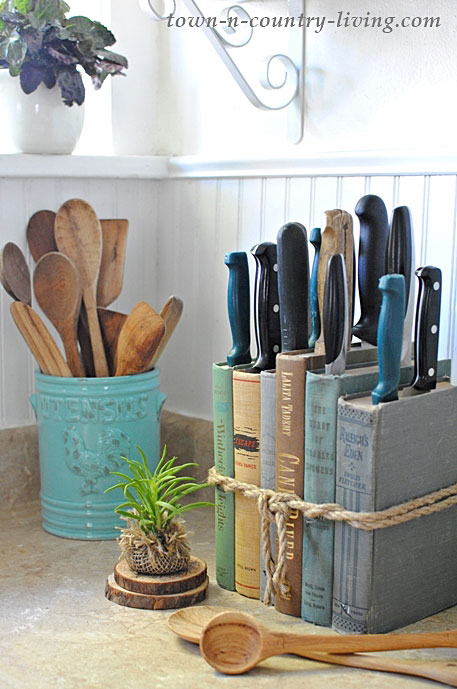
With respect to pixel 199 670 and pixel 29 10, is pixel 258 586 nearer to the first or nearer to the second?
pixel 199 670

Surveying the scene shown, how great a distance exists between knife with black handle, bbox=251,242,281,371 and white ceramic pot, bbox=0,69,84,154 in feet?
1.36

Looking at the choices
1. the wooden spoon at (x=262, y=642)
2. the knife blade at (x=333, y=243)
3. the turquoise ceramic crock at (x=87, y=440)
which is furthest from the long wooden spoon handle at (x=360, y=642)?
the turquoise ceramic crock at (x=87, y=440)

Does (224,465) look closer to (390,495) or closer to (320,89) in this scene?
(390,495)

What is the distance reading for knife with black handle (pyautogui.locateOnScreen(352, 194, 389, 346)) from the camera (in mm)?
944

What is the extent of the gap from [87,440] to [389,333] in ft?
1.44

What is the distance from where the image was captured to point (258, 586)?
3.11 ft

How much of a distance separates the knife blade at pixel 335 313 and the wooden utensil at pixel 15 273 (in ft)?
1.45

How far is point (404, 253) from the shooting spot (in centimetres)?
91

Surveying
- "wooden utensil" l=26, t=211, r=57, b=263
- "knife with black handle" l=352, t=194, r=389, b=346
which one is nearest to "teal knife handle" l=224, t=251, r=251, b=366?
"knife with black handle" l=352, t=194, r=389, b=346

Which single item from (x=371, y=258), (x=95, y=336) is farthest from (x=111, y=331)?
(x=371, y=258)

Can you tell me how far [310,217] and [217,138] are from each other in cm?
19

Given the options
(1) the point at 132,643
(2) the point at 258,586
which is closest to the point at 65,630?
(1) the point at 132,643

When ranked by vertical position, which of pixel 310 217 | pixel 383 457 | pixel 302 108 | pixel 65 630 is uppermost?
pixel 302 108

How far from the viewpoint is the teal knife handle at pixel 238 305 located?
95cm
